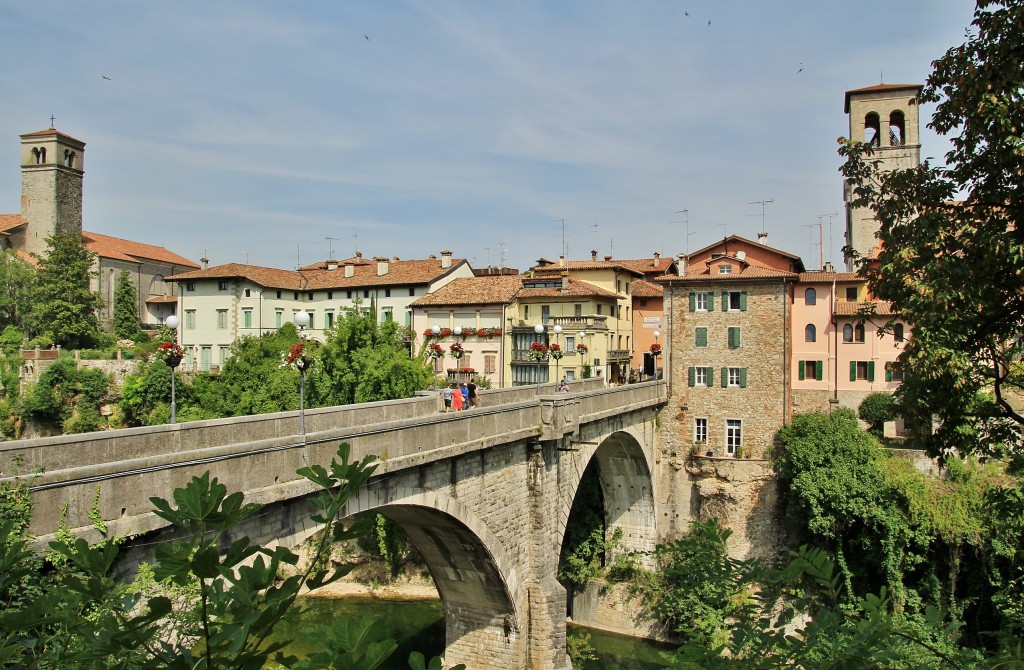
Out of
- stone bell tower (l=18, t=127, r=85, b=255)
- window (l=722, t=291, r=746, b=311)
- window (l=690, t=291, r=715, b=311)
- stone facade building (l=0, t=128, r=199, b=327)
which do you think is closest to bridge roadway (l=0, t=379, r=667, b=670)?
window (l=690, t=291, r=715, b=311)

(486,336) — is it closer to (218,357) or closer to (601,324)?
(601,324)

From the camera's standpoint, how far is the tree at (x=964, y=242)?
7055 mm

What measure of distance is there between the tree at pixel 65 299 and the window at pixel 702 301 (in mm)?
39440

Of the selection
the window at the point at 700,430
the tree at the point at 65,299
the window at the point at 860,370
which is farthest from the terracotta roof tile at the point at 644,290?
the tree at the point at 65,299

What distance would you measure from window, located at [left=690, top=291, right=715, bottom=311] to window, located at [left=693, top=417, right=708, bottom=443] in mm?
4972

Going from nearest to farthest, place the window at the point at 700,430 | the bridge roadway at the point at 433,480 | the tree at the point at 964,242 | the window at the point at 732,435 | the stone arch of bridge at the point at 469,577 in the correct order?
the tree at the point at 964,242
the bridge roadway at the point at 433,480
the stone arch of bridge at the point at 469,577
the window at the point at 732,435
the window at the point at 700,430

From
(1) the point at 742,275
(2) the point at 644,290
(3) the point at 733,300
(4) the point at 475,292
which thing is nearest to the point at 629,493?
(3) the point at 733,300

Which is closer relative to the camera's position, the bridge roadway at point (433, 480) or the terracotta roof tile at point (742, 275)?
the bridge roadway at point (433, 480)

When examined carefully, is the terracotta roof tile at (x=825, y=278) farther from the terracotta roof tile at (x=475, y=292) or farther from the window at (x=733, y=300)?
the terracotta roof tile at (x=475, y=292)

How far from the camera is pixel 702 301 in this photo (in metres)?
32.2

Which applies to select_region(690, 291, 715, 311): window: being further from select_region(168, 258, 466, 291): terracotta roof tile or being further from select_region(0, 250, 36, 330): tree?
select_region(0, 250, 36, 330): tree

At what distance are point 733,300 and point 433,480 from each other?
2173 centimetres

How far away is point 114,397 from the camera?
41.8 meters

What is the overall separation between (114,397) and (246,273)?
11.6 meters
